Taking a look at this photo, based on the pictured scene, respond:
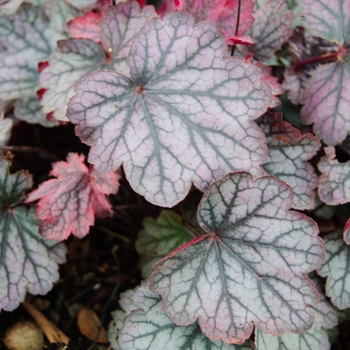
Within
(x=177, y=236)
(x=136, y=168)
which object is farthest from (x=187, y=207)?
(x=136, y=168)

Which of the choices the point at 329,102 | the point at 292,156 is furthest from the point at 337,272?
the point at 329,102

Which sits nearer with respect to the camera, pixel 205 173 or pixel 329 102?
pixel 205 173

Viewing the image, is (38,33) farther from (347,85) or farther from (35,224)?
(347,85)

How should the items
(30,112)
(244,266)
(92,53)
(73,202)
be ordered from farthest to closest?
1. (30,112)
2. (92,53)
3. (73,202)
4. (244,266)

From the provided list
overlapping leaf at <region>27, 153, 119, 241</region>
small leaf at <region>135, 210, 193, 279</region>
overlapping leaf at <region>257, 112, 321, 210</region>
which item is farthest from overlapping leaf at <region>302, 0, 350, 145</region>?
overlapping leaf at <region>27, 153, 119, 241</region>

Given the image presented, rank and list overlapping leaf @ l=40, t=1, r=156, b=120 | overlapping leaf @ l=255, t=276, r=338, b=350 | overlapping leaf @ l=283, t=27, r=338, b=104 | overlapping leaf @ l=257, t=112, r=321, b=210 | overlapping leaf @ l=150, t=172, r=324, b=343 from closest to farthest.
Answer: overlapping leaf @ l=150, t=172, r=324, b=343 → overlapping leaf @ l=255, t=276, r=338, b=350 → overlapping leaf @ l=257, t=112, r=321, b=210 → overlapping leaf @ l=40, t=1, r=156, b=120 → overlapping leaf @ l=283, t=27, r=338, b=104

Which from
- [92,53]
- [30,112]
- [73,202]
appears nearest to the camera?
[73,202]

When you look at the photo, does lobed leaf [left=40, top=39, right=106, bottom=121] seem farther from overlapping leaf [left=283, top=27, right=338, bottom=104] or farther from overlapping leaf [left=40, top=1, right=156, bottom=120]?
overlapping leaf [left=283, top=27, right=338, bottom=104]

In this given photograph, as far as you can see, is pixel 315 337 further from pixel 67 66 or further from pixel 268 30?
pixel 67 66
